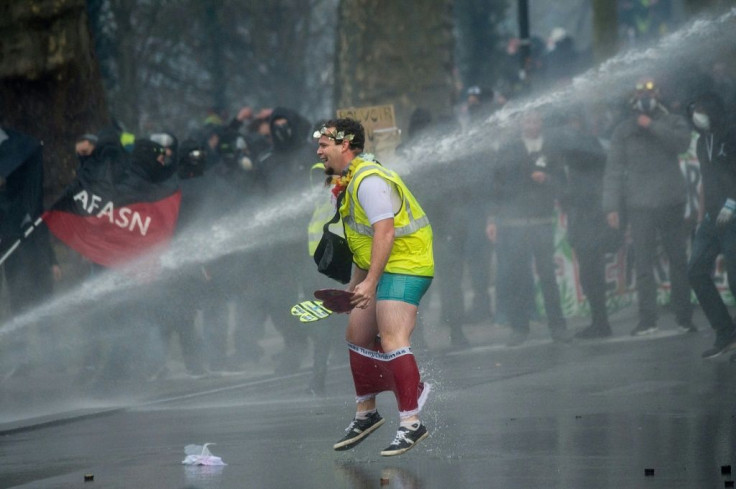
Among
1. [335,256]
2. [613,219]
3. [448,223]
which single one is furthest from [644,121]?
[335,256]

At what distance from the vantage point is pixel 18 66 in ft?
48.5

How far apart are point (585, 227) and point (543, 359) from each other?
7.17 feet

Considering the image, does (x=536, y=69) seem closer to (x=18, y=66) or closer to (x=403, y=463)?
(x=18, y=66)

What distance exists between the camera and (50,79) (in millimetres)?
15086

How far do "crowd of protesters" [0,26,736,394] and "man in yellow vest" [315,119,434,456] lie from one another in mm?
4114

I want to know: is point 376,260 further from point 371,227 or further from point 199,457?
point 199,457

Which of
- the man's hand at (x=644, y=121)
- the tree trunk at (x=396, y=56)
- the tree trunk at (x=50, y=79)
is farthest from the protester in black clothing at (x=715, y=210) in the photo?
the tree trunk at (x=396, y=56)

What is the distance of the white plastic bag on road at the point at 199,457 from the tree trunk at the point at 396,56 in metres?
10.8

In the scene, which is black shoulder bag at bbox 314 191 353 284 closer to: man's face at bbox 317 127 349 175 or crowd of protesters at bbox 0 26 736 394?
man's face at bbox 317 127 349 175

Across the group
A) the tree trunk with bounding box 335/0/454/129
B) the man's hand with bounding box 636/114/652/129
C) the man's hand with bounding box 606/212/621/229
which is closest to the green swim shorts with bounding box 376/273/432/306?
the man's hand with bounding box 636/114/652/129

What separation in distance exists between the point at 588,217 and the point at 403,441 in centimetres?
684

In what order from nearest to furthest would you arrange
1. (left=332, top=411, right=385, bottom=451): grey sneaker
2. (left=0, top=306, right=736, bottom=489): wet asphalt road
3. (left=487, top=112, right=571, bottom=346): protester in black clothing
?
(left=0, top=306, right=736, bottom=489): wet asphalt road, (left=332, top=411, right=385, bottom=451): grey sneaker, (left=487, top=112, right=571, bottom=346): protester in black clothing

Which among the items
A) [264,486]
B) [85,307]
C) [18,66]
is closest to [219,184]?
[85,307]

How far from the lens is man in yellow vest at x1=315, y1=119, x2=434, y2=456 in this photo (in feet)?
26.4
